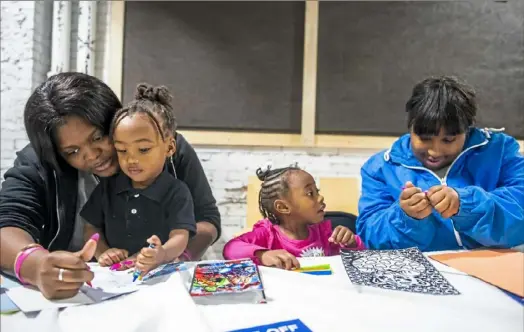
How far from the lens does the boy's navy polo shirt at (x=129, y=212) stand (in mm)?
651

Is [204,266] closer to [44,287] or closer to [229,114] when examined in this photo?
[44,287]

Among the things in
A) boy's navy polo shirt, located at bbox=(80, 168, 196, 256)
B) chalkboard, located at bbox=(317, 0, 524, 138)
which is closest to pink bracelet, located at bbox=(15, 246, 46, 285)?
boy's navy polo shirt, located at bbox=(80, 168, 196, 256)

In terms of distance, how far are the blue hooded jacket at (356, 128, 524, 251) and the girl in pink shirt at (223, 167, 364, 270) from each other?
80mm

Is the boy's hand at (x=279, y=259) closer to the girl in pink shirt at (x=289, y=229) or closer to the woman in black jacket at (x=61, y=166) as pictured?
the girl in pink shirt at (x=289, y=229)

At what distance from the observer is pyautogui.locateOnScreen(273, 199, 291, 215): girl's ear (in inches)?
38.5

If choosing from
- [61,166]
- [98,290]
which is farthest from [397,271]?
[61,166]

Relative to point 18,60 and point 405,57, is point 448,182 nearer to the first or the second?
point 405,57

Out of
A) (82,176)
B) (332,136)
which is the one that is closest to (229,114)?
(332,136)

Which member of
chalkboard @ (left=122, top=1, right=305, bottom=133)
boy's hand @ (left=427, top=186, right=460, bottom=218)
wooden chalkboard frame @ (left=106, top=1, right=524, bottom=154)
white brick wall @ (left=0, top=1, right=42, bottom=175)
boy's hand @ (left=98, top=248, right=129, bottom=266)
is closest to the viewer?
white brick wall @ (left=0, top=1, right=42, bottom=175)

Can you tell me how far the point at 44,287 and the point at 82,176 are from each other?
0.22 metres

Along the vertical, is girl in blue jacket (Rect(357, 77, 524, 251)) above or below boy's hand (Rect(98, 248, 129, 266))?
above

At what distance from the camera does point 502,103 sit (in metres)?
0.81

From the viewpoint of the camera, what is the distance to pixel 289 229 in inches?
37.6

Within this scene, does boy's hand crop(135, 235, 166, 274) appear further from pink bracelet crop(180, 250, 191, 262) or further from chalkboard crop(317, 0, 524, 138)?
chalkboard crop(317, 0, 524, 138)
